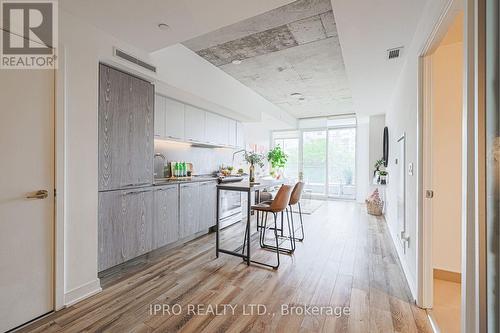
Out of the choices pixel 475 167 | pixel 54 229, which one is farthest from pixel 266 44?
pixel 54 229

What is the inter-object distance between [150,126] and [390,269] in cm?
343

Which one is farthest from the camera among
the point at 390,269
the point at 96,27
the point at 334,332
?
the point at 390,269

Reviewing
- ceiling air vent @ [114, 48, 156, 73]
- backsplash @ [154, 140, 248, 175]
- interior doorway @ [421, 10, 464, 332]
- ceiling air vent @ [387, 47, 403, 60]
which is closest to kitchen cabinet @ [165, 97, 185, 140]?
backsplash @ [154, 140, 248, 175]

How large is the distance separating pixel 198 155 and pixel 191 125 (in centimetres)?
74

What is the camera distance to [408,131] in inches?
100

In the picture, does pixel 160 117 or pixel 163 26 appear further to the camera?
pixel 160 117

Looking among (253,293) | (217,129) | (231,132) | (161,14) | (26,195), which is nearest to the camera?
(26,195)

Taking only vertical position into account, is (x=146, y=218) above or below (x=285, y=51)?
below

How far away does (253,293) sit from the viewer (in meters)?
2.16

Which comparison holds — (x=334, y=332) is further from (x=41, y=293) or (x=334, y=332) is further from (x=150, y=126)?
(x=150, y=126)

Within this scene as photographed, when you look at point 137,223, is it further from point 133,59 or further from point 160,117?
point 133,59

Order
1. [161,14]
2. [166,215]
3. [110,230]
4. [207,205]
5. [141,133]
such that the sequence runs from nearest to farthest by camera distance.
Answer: [161,14] < [110,230] < [141,133] < [166,215] < [207,205]

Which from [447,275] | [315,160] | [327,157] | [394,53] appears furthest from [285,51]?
[315,160]

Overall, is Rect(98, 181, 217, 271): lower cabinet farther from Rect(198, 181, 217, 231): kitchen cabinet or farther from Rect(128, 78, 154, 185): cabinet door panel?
Rect(128, 78, 154, 185): cabinet door panel
